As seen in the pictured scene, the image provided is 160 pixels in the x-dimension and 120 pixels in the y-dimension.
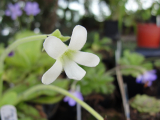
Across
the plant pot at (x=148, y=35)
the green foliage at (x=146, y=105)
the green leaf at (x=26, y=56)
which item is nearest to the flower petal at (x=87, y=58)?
the green foliage at (x=146, y=105)

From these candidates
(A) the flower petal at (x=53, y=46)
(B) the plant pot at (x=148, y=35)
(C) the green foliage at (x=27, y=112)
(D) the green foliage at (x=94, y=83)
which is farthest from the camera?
(B) the plant pot at (x=148, y=35)

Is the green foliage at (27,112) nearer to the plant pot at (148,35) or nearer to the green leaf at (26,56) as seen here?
the green leaf at (26,56)

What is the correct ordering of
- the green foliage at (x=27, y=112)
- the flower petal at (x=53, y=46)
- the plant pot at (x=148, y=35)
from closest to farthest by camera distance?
the flower petal at (x=53, y=46)
the green foliage at (x=27, y=112)
the plant pot at (x=148, y=35)

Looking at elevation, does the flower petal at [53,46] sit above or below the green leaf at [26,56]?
above

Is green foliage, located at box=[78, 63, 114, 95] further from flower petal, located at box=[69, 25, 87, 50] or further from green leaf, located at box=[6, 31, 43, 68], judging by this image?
flower petal, located at box=[69, 25, 87, 50]

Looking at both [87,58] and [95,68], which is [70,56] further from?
[95,68]

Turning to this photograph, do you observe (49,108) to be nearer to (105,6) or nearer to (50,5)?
(50,5)

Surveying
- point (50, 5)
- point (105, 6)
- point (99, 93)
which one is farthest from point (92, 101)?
point (105, 6)
